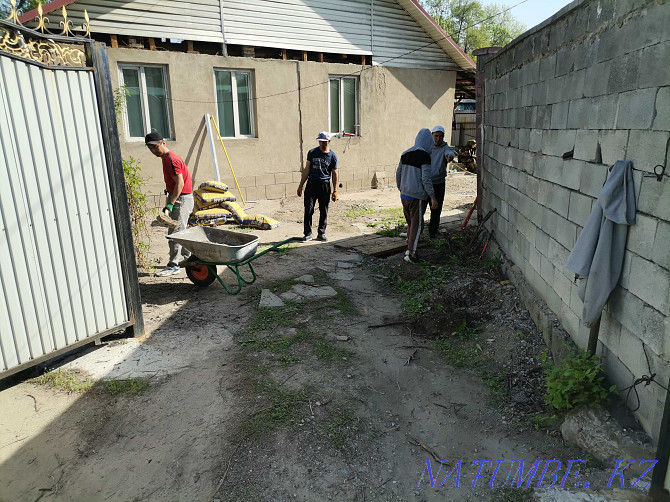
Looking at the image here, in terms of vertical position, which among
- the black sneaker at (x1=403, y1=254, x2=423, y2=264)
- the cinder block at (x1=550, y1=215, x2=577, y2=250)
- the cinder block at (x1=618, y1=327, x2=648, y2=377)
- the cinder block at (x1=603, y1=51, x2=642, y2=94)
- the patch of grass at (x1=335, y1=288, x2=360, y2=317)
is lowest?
the patch of grass at (x1=335, y1=288, x2=360, y2=317)

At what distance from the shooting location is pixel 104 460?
306 centimetres

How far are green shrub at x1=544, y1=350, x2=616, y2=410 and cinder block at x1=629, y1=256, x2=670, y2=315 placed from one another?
0.64m

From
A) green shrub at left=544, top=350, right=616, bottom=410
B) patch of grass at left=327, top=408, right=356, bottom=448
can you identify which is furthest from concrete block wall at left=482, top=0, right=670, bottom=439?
patch of grass at left=327, top=408, right=356, bottom=448

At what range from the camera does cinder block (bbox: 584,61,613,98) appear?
3.22 meters

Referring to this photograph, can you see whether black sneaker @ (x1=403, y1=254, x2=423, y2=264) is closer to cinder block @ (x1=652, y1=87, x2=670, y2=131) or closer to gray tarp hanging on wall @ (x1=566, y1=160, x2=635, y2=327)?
gray tarp hanging on wall @ (x1=566, y1=160, x2=635, y2=327)

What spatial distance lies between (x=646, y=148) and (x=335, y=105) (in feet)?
35.4

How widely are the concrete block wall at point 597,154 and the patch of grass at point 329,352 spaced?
6.45ft

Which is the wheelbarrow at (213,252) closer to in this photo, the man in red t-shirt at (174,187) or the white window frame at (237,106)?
the man in red t-shirt at (174,187)

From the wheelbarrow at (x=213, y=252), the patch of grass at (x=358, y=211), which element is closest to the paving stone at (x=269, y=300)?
the wheelbarrow at (x=213, y=252)

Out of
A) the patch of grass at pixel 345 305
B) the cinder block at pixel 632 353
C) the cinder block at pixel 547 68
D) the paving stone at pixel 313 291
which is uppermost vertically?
the cinder block at pixel 547 68

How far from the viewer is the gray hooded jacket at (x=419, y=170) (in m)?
6.54

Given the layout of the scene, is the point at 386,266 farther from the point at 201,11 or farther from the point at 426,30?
the point at 426,30

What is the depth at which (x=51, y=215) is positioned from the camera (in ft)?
12.4

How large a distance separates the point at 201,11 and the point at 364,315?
8368 millimetres
